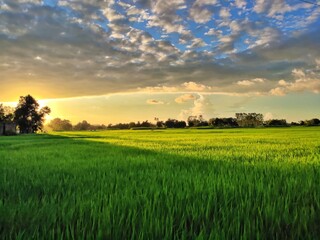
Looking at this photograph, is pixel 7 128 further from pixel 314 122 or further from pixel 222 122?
pixel 314 122

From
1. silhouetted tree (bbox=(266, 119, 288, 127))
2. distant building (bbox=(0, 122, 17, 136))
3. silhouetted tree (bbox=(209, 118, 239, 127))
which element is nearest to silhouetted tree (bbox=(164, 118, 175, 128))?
silhouetted tree (bbox=(209, 118, 239, 127))

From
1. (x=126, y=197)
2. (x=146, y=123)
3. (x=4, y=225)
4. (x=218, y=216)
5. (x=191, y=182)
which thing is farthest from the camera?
(x=146, y=123)

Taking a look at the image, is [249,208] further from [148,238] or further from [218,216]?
[148,238]

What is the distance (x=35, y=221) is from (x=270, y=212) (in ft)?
5.87

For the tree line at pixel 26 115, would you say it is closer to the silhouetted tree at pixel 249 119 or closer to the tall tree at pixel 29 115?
the tall tree at pixel 29 115

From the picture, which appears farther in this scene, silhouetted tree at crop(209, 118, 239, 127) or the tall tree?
silhouetted tree at crop(209, 118, 239, 127)

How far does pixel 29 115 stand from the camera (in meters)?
84.7

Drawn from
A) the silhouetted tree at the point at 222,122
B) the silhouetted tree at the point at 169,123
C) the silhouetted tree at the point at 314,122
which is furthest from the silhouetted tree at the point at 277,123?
the silhouetted tree at the point at 169,123

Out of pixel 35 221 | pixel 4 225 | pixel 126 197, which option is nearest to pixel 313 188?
pixel 126 197

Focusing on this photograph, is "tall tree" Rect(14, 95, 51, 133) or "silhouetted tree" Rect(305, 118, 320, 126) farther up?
"tall tree" Rect(14, 95, 51, 133)

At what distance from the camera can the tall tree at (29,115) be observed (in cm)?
8246

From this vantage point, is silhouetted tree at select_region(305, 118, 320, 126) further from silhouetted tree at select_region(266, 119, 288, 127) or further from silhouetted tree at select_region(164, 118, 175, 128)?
silhouetted tree at select_region(164, 118, 175, 128)

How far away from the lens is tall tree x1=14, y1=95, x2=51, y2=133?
271ft

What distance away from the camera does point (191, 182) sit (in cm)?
376
